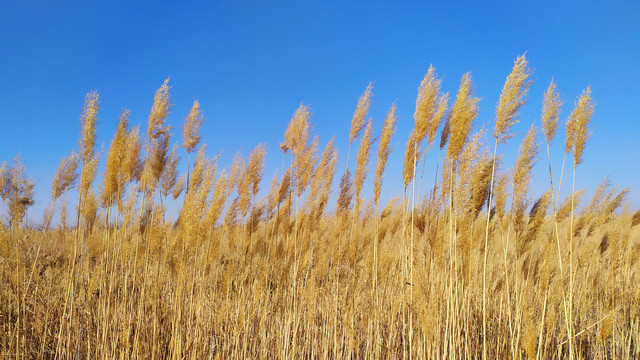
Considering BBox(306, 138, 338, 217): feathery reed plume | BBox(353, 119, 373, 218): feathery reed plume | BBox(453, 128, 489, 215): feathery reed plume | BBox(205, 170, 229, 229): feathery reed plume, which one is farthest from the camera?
BBox(306, 138, 338, 217): feathery reed plume

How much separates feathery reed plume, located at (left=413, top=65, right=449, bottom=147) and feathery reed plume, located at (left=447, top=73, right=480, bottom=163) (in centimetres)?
22

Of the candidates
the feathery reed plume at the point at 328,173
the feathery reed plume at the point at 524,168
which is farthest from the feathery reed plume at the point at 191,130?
the feathery reed plume at the point at 524,168

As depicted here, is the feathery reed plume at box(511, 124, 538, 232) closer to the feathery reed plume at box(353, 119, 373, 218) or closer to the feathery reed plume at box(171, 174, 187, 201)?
the feathery reed plume at box(353, 119, 373, 218)

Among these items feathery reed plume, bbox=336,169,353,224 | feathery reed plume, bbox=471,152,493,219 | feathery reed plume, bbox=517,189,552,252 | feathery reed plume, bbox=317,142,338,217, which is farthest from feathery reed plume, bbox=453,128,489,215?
feathery reed plume, bbox=317,142,338,217

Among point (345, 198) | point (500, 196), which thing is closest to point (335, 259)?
point (345, 198)

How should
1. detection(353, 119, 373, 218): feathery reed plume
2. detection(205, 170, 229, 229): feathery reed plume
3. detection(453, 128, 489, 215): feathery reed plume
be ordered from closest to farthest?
detection(453, 128, 489, 215): feathery reed plume
detection(205, 170, 229, 229): feathery reed plume
detection(353, 119, 373, 218): feathery reed plume

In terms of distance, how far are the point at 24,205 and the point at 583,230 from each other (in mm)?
6069

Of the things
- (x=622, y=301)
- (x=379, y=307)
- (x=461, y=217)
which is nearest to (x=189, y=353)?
(x=379, y=307)

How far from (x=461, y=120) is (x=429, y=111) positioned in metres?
0.35

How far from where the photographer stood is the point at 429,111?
2779 millimetres

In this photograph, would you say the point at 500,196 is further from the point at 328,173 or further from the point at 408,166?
the point at 328,173

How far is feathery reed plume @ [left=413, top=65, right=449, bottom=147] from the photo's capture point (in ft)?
9.06

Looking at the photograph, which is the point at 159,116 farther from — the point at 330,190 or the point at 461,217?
the point at 461,217

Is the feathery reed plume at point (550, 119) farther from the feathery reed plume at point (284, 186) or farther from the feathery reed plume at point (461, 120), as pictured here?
the feathery reed plume at point (284, 186)
